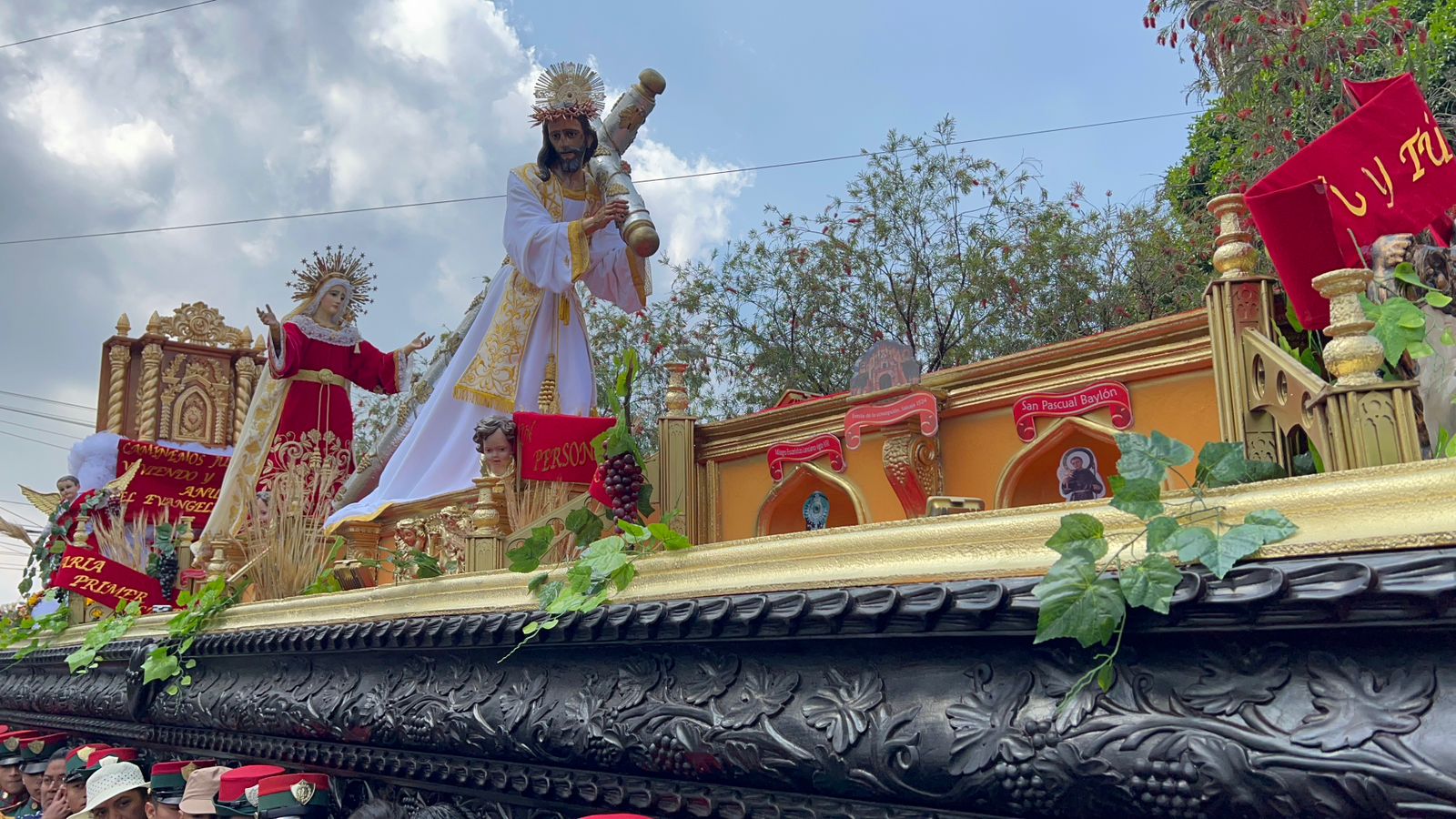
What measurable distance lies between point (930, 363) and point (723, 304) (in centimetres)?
237

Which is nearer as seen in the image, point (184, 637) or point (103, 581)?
point (184, 637)

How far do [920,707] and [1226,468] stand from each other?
1.42ft

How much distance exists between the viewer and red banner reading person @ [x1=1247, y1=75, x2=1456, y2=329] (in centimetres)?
161

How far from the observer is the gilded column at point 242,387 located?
9.41 metres

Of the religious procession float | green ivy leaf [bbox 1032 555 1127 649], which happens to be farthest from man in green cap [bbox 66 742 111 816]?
green ivy leaf [bbox 1032 555 1127 649]

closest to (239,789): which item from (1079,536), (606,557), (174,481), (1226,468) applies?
(606,557)

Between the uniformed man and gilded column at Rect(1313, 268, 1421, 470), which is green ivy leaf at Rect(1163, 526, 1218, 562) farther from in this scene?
the uniformed man

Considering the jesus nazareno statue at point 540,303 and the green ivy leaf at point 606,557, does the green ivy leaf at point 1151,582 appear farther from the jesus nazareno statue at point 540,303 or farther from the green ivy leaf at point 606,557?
the jesus nazareno statue at point 540,303

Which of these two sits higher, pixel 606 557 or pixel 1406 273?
pixel 1406 273

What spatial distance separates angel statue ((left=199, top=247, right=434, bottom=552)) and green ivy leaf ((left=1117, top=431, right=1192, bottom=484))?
16.8 feet

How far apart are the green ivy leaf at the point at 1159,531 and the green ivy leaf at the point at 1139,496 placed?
27 millimetres

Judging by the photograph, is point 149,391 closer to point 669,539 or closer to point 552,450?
point 552,450

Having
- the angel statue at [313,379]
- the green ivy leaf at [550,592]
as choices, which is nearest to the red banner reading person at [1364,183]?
the green ivy leaf at [550,592]

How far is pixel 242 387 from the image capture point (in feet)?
31.5
